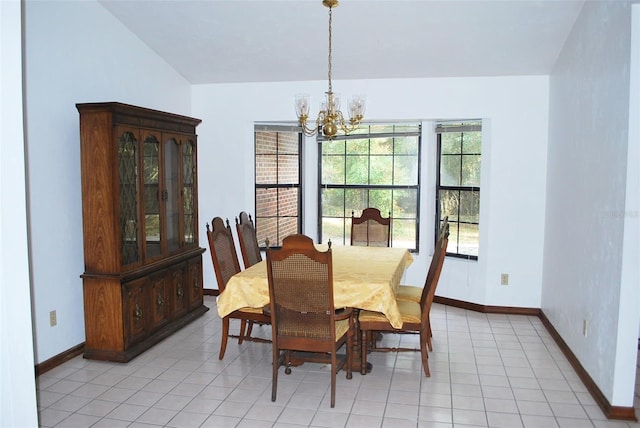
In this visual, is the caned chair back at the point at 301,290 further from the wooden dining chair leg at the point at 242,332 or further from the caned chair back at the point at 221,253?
the wooden dining chair leg at the point at 242,332

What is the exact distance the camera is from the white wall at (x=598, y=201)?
299 cm

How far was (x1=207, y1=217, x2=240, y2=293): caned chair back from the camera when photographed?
3992mm

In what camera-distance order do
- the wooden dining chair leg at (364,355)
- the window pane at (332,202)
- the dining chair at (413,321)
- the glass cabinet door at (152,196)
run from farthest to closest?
the window pane at (332,202) → the glass cabinet door at (152,196) → the wooden dining chair leg at (364,355) → the dining chair at (413,321)

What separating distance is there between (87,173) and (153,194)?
615mm

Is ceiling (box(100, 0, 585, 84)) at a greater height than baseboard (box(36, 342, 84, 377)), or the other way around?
ceiling (box(100, 0, 585, 84))

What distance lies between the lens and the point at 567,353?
409 centimetres

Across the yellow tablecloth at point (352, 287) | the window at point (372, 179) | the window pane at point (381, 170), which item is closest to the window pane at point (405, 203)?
the window at point (372, 179)

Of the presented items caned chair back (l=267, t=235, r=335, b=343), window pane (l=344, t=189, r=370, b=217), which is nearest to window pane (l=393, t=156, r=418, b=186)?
window pane (l=344, t=189, r=370, b=217)

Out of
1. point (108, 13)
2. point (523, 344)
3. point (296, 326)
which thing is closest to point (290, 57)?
point (108, 13)

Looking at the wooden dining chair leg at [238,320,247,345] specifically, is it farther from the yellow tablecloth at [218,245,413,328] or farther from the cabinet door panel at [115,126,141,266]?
the cabinet door panel at [115,126,141,266]

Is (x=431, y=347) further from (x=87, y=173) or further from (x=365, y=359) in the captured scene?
(x=87, y=173)

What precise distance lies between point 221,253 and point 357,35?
214 centimetres

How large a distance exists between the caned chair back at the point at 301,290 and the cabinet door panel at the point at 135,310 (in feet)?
4.42

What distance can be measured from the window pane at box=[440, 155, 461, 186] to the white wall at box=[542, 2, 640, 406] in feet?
3.71
